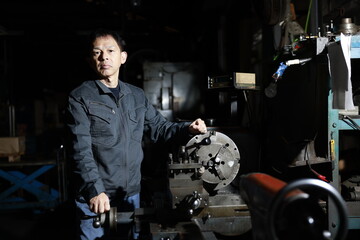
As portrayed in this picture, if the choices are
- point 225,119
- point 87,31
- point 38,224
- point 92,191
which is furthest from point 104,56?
point 87,31

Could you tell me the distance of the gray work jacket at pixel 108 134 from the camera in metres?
1.28

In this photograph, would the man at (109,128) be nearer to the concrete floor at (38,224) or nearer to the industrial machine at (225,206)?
the industrial machine at (225,206)

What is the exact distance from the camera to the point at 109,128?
1.43m

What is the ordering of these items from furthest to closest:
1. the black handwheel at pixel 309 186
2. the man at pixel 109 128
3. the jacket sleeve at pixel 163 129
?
the jacket sleeve at pixel 163 129 → the man at pixel 109 128 → the black handwheel at pixel 309 186

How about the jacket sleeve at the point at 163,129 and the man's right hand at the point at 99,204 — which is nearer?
the man's right hand at the point at 99,204

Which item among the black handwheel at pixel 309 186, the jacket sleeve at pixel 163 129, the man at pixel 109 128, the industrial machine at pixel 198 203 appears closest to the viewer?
the black handwheel at pixel 309 186

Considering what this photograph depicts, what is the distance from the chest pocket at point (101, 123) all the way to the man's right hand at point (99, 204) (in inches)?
12.8

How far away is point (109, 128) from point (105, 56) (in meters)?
0.35

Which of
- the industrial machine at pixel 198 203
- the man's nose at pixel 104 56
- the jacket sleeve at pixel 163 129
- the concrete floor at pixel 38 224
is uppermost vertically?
the man's nose at pixel 104 56

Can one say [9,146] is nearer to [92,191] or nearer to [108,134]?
[108,134]

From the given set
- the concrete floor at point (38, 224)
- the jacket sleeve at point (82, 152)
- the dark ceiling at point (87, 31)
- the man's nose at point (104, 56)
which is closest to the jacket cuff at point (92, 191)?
the jacket sleeve at point (82, 152)

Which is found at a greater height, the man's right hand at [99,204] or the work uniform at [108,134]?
the work uniform at [108,134]

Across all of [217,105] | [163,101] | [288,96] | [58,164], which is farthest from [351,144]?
[58,164]

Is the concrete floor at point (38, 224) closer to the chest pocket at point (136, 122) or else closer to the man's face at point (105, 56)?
the chest pocket at point (136, 122)
